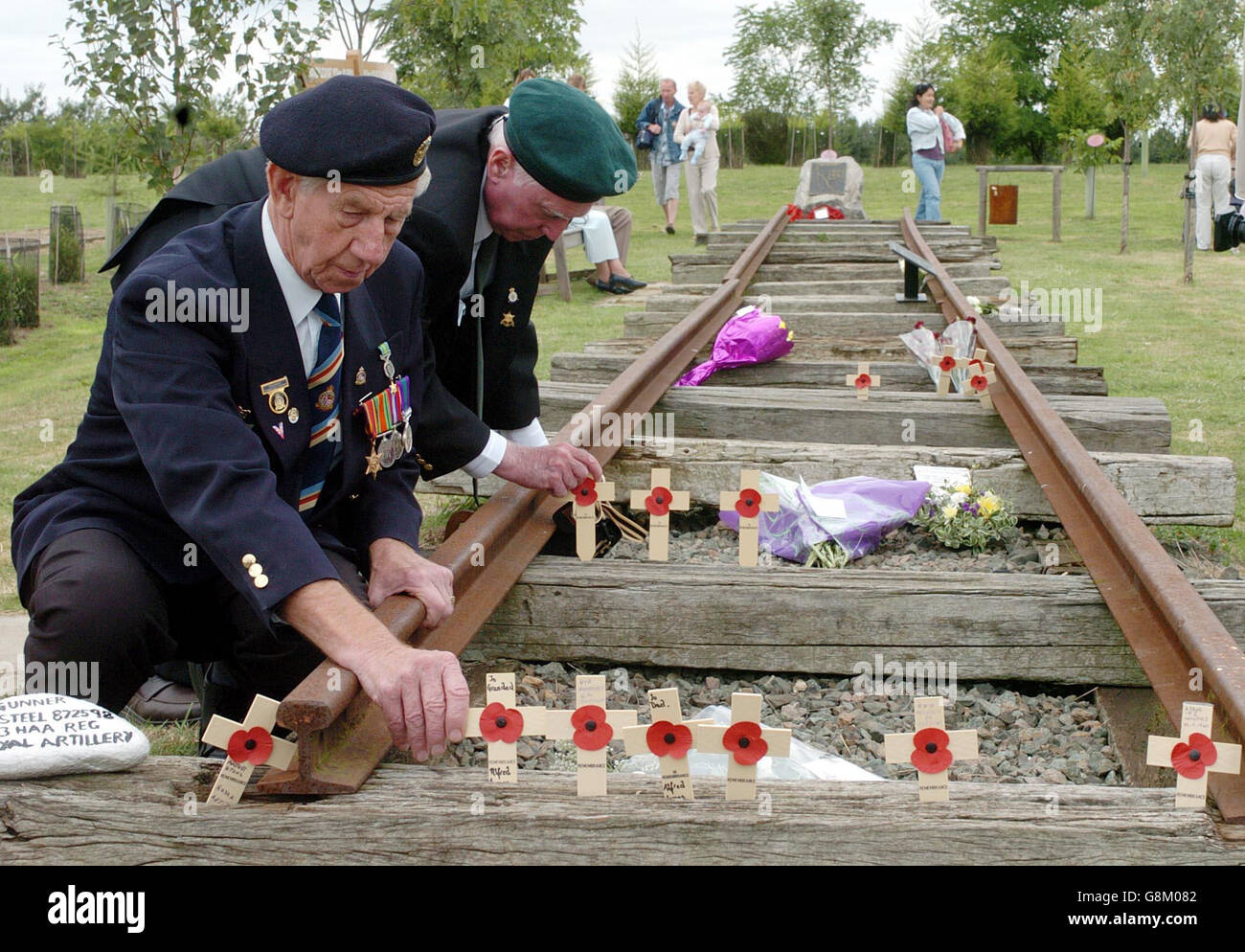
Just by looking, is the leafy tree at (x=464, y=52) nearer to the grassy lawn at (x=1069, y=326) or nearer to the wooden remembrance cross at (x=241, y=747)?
the grassy lawn at (x=1069, y=326)

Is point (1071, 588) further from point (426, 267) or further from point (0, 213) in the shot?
point (0, 213)

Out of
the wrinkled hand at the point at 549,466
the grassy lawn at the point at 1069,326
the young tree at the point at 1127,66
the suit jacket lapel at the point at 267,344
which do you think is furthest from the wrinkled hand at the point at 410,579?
the young tree at the point at 1127,66

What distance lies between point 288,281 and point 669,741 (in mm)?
1069

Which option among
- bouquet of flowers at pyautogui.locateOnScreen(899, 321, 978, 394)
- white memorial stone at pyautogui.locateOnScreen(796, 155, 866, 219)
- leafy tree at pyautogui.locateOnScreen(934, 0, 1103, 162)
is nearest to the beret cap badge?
bouquet of flowers at pyautogui.locateOnScreen(899, 321, 978, 394)

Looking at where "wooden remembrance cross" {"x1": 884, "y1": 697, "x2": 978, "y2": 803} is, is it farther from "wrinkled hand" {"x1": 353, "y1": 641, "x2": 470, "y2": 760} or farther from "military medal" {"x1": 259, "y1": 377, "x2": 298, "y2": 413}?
"military medal" {"x1": 259, "y1": 377, "x2": 298, "y2": 413}

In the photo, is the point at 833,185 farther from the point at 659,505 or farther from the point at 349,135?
the point at 349,135

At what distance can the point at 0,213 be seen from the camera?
18062 millimetres

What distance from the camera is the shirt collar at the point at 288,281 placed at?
225 centimetres

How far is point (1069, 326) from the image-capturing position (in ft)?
30.2

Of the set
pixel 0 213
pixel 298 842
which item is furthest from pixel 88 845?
pixel 0 213

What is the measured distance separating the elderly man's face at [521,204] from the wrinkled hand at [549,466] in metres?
0.54

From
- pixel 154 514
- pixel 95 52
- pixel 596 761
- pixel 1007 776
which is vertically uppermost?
pixel 95 52
